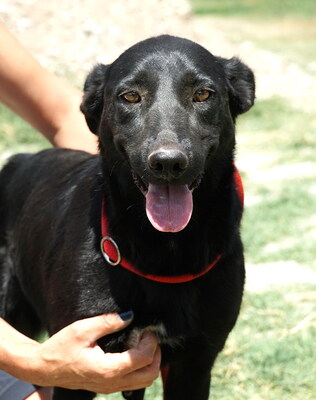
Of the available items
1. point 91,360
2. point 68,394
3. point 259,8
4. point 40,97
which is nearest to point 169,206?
point 91,360

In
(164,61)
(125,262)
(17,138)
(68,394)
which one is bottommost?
(17,138)

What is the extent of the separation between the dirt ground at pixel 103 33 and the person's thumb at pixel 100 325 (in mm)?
7088

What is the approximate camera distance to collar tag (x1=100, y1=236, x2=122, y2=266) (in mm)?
2596

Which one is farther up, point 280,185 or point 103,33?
point 280,185

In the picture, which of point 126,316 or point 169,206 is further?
point 126,316

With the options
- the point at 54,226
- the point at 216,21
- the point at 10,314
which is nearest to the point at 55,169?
the point at 54,226

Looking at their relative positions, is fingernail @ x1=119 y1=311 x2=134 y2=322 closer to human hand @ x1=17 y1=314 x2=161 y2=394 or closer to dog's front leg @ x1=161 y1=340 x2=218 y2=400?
human hand @ x1=17 y1=314 x2=161 y2=394

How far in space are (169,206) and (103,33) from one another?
26.5ft

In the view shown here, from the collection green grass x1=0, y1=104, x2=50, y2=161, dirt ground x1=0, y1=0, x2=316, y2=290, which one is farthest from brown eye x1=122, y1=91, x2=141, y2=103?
dirt ground x1=0, y1=0, x2=316, y2=290

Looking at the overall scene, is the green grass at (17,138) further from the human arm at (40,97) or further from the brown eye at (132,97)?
the brown eye at (132,97)

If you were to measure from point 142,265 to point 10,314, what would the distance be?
0.91 metres

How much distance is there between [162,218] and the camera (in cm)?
234

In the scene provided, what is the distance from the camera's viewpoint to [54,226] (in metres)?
2.93

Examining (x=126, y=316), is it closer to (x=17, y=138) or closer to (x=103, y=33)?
(x=17, y=138)
